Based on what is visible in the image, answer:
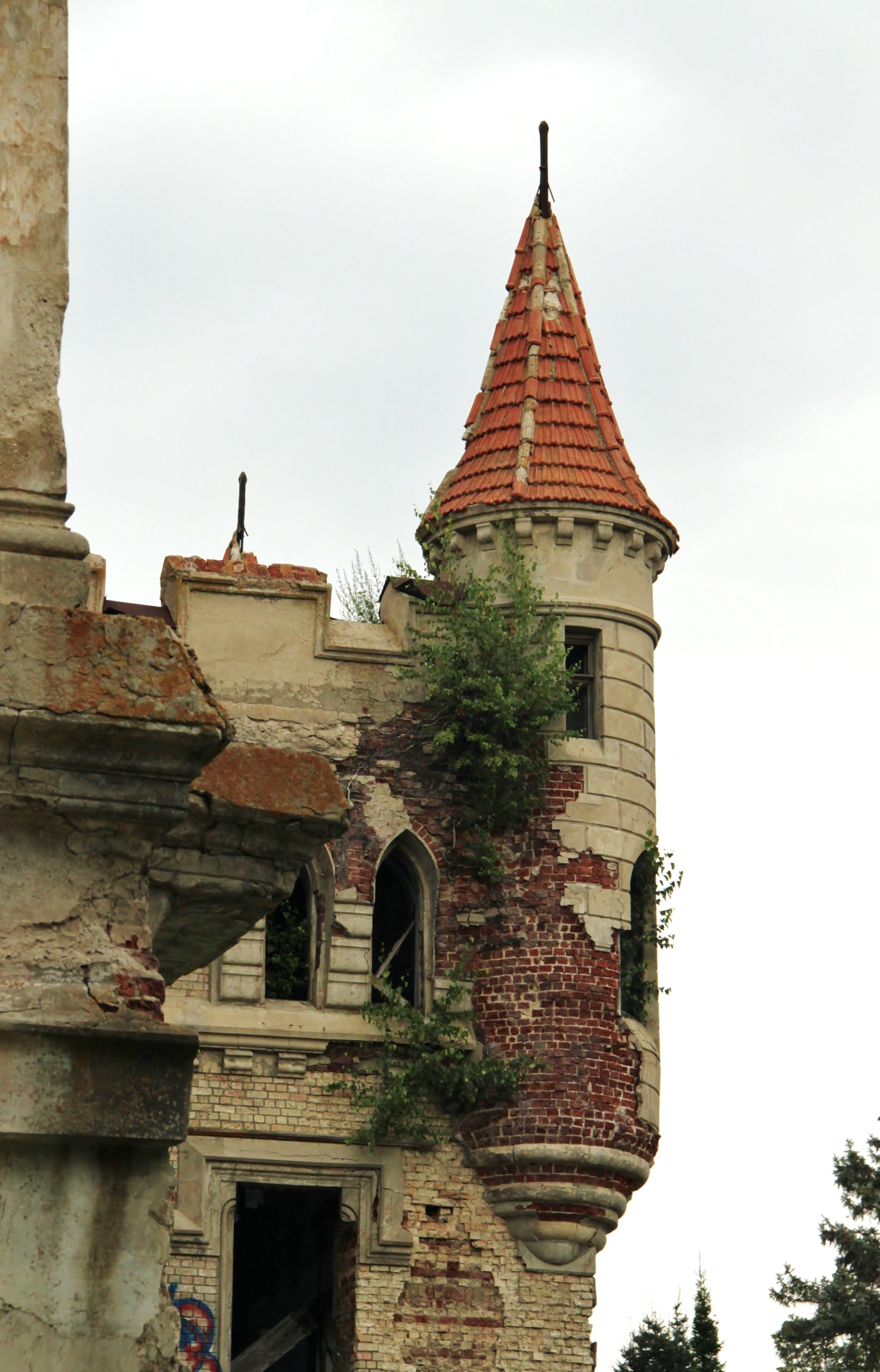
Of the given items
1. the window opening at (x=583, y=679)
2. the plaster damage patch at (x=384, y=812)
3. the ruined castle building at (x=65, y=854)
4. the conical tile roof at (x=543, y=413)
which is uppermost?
the conical tile roof at (x=543, y=413)

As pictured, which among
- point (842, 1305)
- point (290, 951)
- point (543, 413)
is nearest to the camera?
point (290, 951)

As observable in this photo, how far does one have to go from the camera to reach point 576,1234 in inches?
818

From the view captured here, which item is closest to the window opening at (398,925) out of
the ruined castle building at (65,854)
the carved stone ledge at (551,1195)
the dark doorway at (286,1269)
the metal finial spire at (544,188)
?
the carved stone ledge at (551,1195)

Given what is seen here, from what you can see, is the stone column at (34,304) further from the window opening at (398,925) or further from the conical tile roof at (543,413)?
the conical tile roof at (543,413)

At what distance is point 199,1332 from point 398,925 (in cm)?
397

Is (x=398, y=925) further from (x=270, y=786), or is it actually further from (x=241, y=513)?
(x=270, y=786)

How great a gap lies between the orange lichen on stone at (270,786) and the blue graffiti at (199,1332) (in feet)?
48.4

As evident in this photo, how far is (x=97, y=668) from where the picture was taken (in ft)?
16.7

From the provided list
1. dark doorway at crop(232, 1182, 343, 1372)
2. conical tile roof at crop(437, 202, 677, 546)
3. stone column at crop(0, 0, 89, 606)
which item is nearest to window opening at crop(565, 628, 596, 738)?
conical tile roof at crop(437, 202, 677, 546)

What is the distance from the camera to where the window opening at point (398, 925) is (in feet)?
71.1

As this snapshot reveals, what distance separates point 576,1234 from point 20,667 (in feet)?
54.2

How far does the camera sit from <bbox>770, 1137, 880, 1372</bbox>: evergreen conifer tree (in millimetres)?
29141

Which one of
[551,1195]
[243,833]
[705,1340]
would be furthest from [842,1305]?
[243,833]

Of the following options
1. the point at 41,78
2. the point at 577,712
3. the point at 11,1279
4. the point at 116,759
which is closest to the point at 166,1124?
the point at 11,1279
